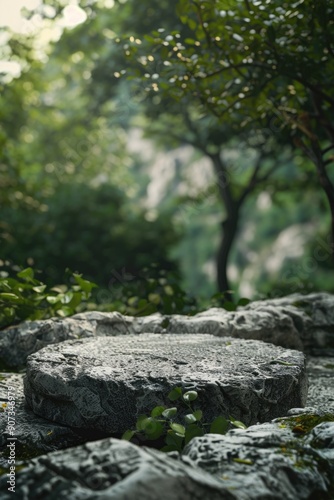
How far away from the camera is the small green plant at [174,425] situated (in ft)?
8.80

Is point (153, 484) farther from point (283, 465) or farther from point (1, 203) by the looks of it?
point (1, 203)

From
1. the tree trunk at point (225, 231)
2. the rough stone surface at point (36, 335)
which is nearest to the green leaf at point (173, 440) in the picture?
the rough stone surface at point (36, 335)

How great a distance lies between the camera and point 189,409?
293 cm

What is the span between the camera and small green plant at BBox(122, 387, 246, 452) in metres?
2.68

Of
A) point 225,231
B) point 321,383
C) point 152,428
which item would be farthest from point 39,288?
point 225,231

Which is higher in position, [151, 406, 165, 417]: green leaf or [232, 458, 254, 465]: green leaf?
[232, 458, 254, 465]: green leaf

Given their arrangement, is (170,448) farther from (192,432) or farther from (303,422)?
(303,422)

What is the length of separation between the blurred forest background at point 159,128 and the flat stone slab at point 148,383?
97.2 inches

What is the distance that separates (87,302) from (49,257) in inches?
238

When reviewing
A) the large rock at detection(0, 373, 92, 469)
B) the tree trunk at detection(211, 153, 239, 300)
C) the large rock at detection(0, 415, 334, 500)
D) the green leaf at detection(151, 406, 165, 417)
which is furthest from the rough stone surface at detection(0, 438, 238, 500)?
the tree trunk at detection(211, 153, 239, 300)

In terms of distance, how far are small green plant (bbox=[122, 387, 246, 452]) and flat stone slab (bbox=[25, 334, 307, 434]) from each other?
0.10m

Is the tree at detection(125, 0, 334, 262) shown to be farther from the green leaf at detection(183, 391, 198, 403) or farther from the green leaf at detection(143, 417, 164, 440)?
the green leaf at detection(143, 417, 164, 440)

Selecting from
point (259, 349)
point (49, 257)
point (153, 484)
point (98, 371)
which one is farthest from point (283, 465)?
point (49, 257)

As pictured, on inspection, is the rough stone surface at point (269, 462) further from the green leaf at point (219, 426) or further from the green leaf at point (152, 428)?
the green leaf at point (152, 428)
